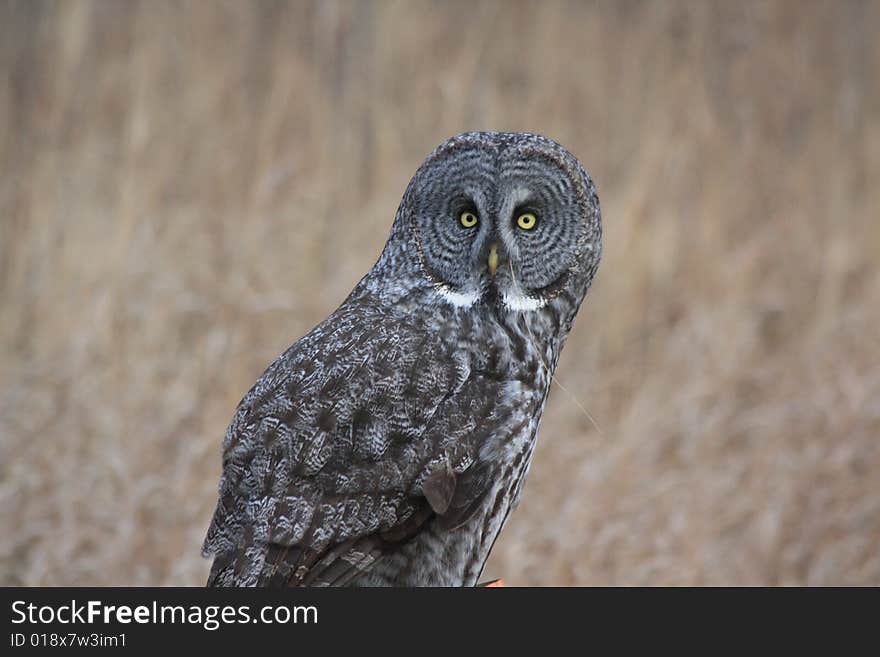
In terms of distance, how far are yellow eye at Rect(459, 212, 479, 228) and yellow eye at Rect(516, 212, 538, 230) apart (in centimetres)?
6

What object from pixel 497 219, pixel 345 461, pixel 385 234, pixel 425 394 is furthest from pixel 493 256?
pixel 385 234

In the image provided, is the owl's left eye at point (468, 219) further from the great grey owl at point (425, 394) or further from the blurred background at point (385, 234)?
the blurred background at point (385, 234)

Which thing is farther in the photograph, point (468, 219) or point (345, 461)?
point (468, 219)

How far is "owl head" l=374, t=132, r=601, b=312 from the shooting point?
165cm

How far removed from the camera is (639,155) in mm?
3363

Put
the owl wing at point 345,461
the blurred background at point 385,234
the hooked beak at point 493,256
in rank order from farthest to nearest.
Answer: the blurred background at point 385,234
the hooked beak at point 493,256
the owl wing at point 345,461

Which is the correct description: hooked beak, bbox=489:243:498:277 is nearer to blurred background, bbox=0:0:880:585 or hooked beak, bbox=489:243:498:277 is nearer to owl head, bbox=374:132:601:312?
owl head, bbox=374:132:601:312

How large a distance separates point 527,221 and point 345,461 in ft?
1.49

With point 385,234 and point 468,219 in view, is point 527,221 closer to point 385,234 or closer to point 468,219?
point 468,219

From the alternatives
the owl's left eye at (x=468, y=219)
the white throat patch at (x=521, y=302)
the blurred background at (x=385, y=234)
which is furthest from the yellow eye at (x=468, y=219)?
the blurred background at (x=385, y=234)

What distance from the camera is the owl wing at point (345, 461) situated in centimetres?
150

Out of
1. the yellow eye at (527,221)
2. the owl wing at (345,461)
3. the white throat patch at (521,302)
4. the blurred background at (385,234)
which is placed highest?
the blurred background at (385,234)

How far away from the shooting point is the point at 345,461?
1521mm

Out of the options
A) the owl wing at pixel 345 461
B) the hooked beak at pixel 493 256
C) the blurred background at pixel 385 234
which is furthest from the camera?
the blurred background at pixel 385 234
